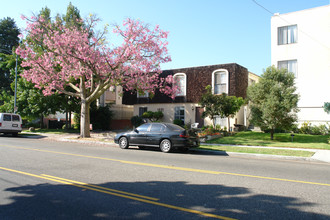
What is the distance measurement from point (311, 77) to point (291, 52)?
2.63 metres

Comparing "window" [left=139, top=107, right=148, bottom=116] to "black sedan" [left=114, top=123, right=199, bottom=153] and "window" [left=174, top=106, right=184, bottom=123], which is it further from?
"black sedan" [left=114, top=123, right=199, bottom=153]

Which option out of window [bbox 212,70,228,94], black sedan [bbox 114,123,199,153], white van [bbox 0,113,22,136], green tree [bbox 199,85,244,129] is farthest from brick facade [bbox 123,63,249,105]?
white van [bbox 0,113,22,136]

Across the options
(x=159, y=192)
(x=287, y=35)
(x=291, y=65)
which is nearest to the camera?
(x=159, y=192)

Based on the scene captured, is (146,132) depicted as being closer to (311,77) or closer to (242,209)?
(242,209)

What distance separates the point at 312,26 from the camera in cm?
2170

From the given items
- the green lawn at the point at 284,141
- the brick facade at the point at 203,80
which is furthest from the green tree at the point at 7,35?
the green lawn at the point at 284,141

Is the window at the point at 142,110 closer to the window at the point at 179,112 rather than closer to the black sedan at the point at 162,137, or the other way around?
the window at the point at 179,112

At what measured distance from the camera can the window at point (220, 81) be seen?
79.1 feet

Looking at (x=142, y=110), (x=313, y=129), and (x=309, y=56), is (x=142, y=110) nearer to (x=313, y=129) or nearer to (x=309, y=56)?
(x=313, y=129)

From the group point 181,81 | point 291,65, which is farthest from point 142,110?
point 291,65

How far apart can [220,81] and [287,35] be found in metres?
6.66

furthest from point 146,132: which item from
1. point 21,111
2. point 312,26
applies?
point 21,111

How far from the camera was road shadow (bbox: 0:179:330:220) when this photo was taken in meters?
4.45

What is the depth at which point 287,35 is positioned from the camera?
22891 millimetres
